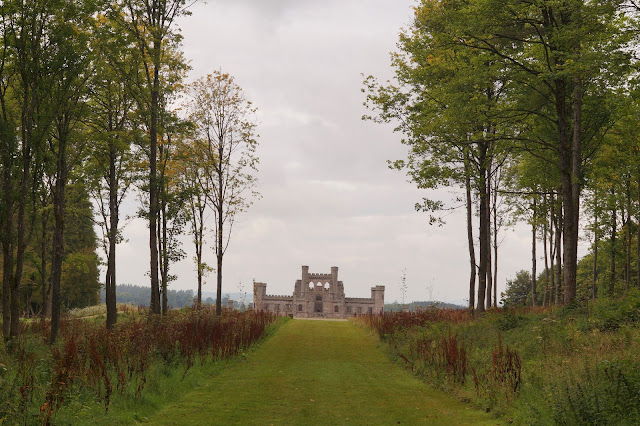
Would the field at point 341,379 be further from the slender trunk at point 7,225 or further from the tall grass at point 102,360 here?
the slender trunk at point 7,225

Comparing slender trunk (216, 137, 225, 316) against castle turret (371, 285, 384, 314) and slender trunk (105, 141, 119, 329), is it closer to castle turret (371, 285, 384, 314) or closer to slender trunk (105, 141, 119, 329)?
slender trunk (105, 141, 119, 329)

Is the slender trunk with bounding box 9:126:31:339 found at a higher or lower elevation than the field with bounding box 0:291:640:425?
higher

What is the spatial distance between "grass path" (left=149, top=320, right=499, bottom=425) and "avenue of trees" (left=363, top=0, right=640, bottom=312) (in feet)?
25.4

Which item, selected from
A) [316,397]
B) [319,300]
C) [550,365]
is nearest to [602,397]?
[550,365]

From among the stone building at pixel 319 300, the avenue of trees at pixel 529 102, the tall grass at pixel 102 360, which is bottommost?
the stone building at pixel 319 300

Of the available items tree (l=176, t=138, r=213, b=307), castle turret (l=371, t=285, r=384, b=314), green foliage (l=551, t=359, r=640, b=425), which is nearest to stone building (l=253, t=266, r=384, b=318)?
castle turret (l=371, t=285, r=384, b=314)

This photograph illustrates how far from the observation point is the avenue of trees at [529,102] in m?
16.2

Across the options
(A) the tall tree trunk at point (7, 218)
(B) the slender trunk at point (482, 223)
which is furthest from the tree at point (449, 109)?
(A) the tall tree trunk at point (7, 218)

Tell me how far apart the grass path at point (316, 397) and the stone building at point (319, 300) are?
5851 cm

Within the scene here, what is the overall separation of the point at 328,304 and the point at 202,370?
64.1m

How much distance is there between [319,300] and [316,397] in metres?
69.3

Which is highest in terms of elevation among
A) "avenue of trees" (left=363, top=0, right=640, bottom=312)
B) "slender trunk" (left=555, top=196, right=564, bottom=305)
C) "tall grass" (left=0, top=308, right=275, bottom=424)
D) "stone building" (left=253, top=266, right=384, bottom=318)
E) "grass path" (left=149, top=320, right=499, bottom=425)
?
"avenue of trees" (left=363, top=0, right=640, bottom=312)

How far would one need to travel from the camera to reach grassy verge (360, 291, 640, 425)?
7758 millimetres

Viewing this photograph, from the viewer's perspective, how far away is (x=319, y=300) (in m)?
79.7
